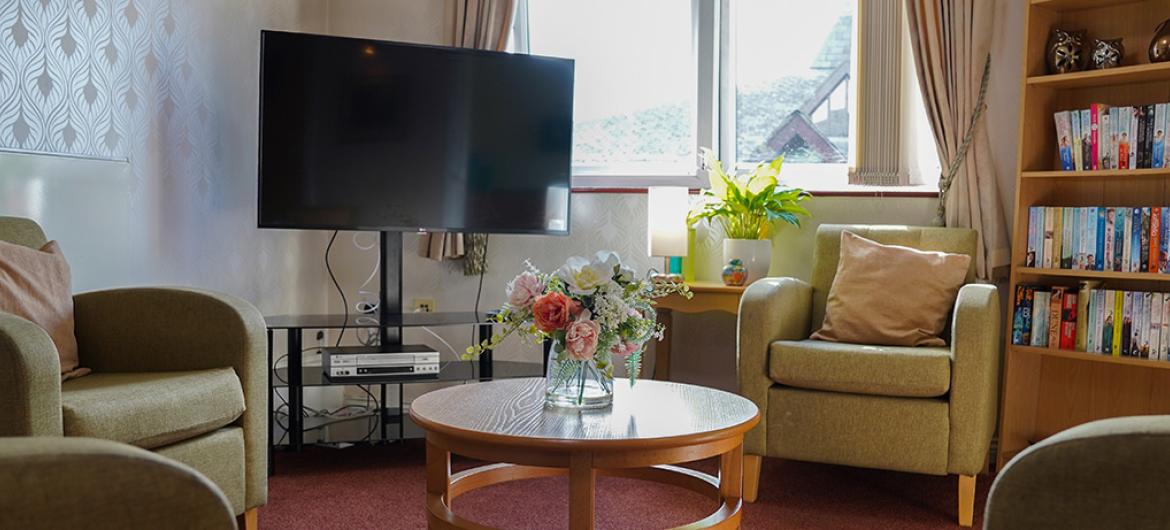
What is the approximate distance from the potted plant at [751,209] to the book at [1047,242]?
0.83 metres

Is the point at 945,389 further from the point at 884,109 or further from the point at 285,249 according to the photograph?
the point at 285,249

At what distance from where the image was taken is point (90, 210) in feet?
10.4

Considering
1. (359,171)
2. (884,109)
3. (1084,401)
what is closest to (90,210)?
(359,171)

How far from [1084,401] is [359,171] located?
2.55 meters

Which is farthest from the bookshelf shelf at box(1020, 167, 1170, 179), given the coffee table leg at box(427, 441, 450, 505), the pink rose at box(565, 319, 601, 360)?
the coffee table leg at box(427, 441, 450, 505)

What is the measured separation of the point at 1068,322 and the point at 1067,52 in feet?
2.82

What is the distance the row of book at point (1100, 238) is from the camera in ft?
10.7

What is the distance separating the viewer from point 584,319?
2326 millimetres

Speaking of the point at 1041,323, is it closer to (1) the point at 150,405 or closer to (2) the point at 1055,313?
(2) the point at 1055,313

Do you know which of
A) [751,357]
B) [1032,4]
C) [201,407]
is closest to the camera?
[201,407]

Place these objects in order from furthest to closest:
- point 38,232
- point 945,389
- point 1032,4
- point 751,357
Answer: point 1032,4 < point 751,357 < point 945,389 < point 38,232

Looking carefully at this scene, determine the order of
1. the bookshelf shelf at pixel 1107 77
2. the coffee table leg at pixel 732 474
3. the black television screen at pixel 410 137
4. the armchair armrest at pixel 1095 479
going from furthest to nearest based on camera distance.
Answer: the black television screen at pixel 410 137
the bookshelf shelf at pixel 1107 77
the coffee table leg at pixel 732 474
the armchair armrest at pixel 1095 479

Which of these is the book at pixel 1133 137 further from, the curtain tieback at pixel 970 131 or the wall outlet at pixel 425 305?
the wall outlet at pixel 425 305

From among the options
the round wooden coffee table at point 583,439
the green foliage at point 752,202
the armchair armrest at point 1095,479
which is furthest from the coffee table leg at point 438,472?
the green foliage at point 752,202
